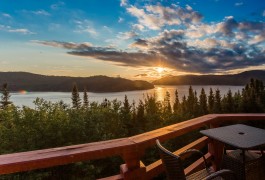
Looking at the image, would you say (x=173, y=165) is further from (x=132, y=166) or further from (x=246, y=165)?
(x=246, y=165)

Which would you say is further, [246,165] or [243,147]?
[246,165]

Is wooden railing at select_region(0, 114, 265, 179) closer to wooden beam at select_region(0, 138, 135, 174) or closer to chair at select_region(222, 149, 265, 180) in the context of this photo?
wooden beam at select_region(0, 138, 135, 174)

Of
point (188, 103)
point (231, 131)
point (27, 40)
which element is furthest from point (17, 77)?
point (231, 131)

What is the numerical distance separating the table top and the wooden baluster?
0.95 m

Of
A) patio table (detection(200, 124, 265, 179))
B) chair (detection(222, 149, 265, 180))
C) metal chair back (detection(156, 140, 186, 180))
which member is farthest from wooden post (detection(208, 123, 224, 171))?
metal chair back (detection(156, 140, 186, 180))

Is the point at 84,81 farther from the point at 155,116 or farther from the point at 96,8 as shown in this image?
the point at 96,8

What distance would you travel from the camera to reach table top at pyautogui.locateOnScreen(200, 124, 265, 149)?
7.41 feet

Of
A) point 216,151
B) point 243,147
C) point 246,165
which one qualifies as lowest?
point 216,151

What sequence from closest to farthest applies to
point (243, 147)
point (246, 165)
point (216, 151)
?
point (243, 147)
point (246, 165)
point (216, 151)

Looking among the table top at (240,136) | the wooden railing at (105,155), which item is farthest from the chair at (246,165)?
the wooden railing at (105,155)

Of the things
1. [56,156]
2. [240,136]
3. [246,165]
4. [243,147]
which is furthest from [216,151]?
[56,156]

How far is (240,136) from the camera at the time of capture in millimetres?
2564

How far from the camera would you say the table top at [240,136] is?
88.9 inches

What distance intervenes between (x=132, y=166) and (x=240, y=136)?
51.6 inches
